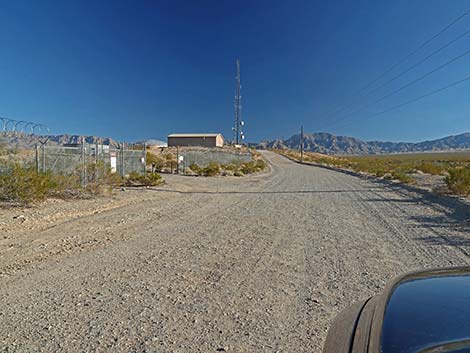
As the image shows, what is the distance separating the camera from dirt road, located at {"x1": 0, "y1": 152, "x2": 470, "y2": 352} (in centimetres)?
406

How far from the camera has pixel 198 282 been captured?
584 cm

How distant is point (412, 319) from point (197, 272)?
4717mm

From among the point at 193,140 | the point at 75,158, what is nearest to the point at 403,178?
the point at 75,158

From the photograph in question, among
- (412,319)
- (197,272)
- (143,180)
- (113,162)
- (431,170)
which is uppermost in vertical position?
(113,162)

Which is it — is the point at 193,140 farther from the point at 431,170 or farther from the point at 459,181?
the point at 459,181

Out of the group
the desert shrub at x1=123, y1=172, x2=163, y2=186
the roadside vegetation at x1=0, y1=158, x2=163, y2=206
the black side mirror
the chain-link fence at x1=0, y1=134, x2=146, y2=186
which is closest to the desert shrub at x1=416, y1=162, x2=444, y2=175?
the desert shrub at x1=123, y1=172, x2=163, y2=186

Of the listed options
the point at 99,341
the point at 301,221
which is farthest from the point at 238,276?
the point at 301,221

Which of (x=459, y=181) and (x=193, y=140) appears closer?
(x=459, y=181)

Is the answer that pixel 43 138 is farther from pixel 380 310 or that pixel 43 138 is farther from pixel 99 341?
pixel 380 310

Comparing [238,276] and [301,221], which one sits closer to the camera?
[238,276]

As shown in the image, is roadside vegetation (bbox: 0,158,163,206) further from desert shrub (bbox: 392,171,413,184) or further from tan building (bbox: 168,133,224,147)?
tan building (bbox: 168,133,224,147)

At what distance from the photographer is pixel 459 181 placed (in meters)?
18.8

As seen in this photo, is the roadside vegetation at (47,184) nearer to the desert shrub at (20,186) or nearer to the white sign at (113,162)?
the desert shrub at (20,186)

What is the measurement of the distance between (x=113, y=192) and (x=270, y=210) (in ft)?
30.2
